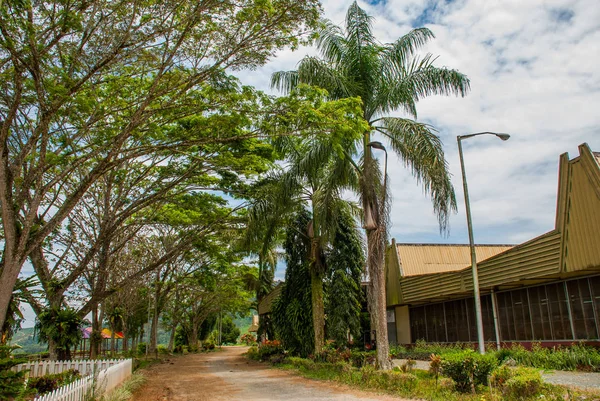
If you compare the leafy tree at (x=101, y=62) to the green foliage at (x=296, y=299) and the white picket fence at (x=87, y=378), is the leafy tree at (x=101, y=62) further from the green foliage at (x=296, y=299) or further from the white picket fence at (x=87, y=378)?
the green foliage at (x=296, y=299)

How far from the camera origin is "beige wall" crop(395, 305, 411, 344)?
Result: 2766 centimetres

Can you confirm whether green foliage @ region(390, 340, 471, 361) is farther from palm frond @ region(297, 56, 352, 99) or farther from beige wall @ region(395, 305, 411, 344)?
palm frond @ region(297, 56, 352, 99)

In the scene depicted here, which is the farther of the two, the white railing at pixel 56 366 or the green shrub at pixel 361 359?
the green shrub at pixel 361 359

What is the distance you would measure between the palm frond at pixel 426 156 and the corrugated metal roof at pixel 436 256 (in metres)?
13.1

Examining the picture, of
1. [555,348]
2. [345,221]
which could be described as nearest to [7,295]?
[345,221]

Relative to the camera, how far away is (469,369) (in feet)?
34.8

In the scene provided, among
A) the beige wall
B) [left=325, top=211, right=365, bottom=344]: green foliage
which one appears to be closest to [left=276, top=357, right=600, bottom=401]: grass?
[left=325, top=211, right=365, bottom=344]: green foliage

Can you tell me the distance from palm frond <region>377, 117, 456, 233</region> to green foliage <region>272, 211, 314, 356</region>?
29.8 feet

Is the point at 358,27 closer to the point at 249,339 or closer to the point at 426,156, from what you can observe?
the point at 426,156

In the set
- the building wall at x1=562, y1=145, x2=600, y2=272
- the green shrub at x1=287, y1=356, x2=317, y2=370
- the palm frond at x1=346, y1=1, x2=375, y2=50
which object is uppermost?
the palm frond at x1=346, y1=1, x2=375, y2=50

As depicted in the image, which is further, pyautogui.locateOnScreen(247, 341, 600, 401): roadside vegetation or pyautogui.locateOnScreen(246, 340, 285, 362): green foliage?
pyautogui.locateOnScreen(246, 340, 285, 362): green foliage

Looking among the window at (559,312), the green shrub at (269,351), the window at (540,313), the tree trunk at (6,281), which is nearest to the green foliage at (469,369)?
the window at (559,312)

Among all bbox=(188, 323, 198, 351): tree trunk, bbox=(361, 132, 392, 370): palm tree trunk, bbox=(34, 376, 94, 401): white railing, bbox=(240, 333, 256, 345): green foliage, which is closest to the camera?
bbox=(34, 376, 94, 401): white railing

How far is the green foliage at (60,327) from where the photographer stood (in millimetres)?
15875
